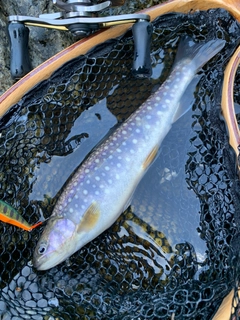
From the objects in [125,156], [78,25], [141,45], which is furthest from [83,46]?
[125,156]

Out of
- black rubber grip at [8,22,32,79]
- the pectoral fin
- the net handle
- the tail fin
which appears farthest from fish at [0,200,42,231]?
the tail fin

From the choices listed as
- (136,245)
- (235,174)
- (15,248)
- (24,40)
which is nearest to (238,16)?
(235,174)


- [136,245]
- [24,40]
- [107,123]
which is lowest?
[136,245]

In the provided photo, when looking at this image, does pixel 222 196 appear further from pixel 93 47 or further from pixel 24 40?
pixel 24 40

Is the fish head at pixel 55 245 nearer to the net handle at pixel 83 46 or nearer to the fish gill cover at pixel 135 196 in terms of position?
the fish gill cover at pixel 135 196

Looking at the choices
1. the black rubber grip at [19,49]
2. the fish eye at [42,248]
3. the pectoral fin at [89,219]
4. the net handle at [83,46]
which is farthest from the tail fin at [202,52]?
the fish eye at [42,248]

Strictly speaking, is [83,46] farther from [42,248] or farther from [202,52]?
[42,248]
